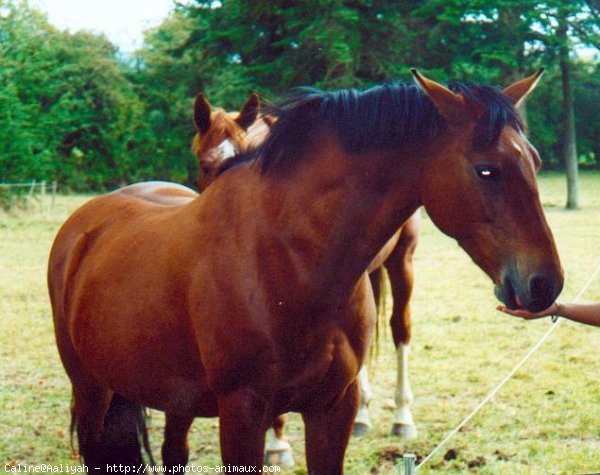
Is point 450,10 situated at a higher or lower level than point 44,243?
higher

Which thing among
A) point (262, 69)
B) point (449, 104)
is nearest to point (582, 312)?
point (449, 104)

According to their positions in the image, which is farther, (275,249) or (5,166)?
(5,166)

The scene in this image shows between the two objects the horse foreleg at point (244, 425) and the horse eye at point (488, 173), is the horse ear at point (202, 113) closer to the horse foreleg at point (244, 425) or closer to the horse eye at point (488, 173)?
the horse foreleg at point (244, 425)

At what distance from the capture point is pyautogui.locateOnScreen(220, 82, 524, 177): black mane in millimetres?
2084

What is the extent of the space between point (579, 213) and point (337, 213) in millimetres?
17617

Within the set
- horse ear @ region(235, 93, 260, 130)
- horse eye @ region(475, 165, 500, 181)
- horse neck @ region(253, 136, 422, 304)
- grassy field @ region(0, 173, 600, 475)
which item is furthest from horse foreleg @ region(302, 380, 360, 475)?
horse ear @ region(235, 93, 260, 130)

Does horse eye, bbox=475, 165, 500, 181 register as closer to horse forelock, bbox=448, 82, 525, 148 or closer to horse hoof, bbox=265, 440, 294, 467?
horse forelock, bbox=448, 82, 525, 148

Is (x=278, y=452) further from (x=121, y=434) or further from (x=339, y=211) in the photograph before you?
(x=339, y=211)

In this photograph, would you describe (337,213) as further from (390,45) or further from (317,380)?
(390,45)

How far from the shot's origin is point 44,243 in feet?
44.9

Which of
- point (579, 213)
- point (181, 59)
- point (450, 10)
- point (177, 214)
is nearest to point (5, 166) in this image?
point (181, 59)

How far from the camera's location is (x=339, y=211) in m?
2.23

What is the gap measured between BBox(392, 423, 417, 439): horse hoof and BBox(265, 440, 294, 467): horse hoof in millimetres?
782

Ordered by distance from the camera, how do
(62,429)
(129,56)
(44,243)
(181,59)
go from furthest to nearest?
(129,56)
(181,59)
(44,243)
(62,429)
